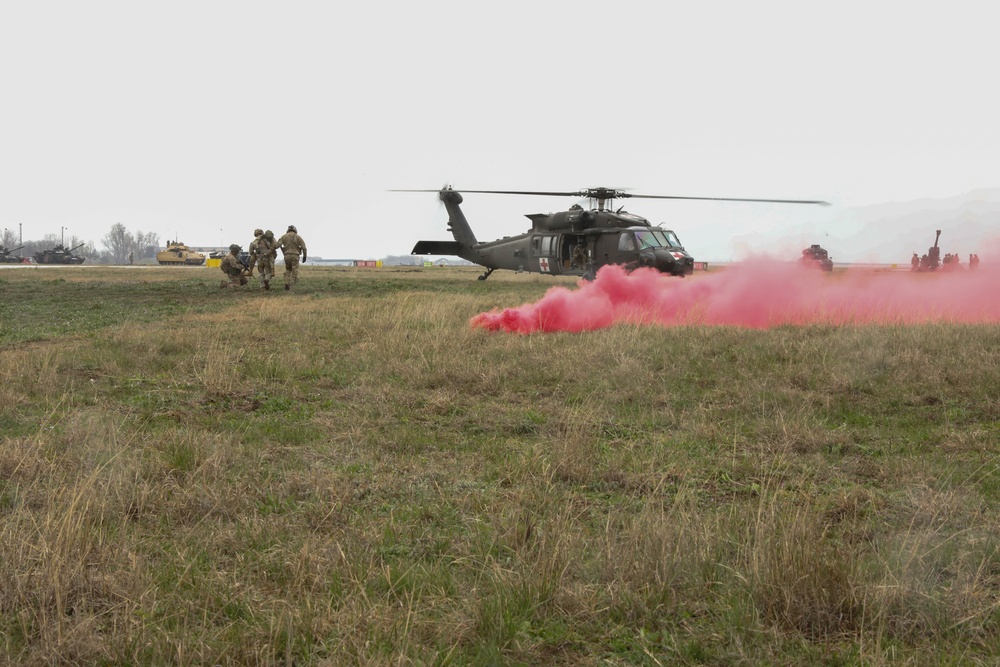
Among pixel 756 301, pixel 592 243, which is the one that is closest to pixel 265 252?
pixel 592 243

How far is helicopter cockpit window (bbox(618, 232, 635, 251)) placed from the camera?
20.5m

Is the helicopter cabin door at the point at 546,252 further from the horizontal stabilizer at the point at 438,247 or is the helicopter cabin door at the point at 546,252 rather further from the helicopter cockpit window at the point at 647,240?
the horizontal stabilizer at the point at 438,247

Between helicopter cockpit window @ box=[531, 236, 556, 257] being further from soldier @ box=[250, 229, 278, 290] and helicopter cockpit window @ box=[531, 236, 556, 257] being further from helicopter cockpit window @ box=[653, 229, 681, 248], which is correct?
soldier @ box=[250, 229, 278, 290]

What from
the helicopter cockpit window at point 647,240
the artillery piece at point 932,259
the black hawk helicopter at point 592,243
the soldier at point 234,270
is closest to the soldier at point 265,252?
the soldier at point 234,270

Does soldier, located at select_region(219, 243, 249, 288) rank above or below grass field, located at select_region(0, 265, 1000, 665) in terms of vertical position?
above

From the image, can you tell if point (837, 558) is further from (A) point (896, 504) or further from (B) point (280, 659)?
(B) point (280, 659)

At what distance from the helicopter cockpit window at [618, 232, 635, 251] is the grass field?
417 inches

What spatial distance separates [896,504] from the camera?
192 inches

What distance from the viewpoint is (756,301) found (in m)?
15.3

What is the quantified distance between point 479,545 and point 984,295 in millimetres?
16380

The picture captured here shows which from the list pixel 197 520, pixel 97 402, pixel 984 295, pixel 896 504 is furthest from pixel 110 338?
pixel 984 295

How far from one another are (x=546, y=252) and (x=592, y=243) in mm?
2289

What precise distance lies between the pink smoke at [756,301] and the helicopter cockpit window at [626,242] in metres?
2.16

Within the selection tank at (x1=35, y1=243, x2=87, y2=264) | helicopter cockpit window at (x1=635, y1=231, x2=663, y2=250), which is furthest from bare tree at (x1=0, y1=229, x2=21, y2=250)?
helicopter cockpit window at (x1=635, y1=231, x2=663, y2=250)
